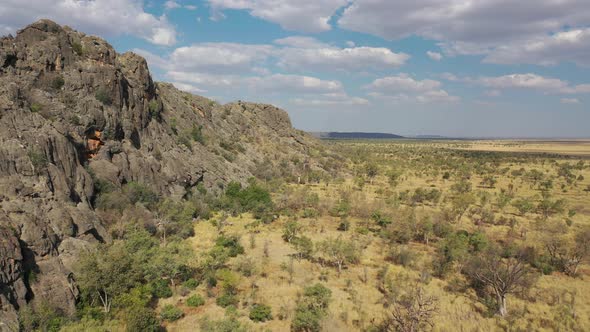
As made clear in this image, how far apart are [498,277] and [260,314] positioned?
18155 mm

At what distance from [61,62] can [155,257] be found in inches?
1234

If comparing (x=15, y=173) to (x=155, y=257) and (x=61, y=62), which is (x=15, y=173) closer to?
(x=155, y=257)

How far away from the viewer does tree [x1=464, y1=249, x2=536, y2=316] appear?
24.4 metres

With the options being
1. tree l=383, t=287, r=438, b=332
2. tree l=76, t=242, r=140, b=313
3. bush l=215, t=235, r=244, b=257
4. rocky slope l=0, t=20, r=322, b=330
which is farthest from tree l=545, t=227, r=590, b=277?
rocky slope l=0, t=20, r=322, b=330

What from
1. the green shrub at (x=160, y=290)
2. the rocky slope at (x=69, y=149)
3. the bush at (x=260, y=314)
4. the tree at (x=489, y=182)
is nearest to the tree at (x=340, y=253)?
the bush at (x=260, y=314)

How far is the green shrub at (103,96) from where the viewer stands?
4347 cm

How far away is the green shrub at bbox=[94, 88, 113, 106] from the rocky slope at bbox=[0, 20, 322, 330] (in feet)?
0.47

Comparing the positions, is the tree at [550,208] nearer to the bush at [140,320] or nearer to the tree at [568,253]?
the tree at [568,253]

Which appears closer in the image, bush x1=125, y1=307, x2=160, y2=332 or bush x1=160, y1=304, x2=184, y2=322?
bush x1=125, y1=307, x2=160, y2=332

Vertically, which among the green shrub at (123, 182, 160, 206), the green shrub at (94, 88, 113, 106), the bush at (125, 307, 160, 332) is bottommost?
the bush at (125, 307, 160, 332)

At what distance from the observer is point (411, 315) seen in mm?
20125

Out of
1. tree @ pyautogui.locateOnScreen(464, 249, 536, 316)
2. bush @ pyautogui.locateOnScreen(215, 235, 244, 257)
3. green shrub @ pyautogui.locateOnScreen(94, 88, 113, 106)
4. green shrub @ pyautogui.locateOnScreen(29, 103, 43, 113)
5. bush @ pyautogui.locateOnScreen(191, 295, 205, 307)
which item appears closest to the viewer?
tree @ pyautogui.locateOnScreen(464, 249, 536, 316)

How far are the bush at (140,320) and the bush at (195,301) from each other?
14.1 feet

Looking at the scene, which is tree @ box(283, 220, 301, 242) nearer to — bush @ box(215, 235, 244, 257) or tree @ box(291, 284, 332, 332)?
bush @ box(215, 235, 244, 257)
